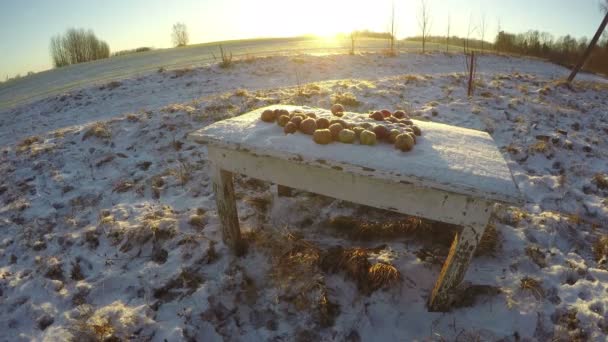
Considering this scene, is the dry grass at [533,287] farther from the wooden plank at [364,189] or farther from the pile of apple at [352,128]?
the pile of apple at [352,128]

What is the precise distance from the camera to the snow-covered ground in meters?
2.29

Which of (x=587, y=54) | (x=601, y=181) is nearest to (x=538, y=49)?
(x=587, y=54)

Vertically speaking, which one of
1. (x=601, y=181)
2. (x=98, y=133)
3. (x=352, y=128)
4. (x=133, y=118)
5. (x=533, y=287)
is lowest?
(x=533, y=287)

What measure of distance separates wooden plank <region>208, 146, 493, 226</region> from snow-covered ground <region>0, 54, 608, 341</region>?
0.82 metres

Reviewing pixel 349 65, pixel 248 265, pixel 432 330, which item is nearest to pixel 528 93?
pixel 349 65

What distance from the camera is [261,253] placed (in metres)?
2.88

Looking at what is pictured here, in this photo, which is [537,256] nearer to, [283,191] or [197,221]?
[283,191]

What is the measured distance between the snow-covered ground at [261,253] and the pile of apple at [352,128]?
1024 mm

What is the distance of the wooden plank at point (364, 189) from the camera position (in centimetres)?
180

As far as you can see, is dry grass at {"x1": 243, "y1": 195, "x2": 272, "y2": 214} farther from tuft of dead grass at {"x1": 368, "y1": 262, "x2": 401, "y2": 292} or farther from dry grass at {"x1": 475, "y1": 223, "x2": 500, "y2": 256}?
dry grass at {"x1": 475, "y1": 223, "x2": 500, "y2": 256}

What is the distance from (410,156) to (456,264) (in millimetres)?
743

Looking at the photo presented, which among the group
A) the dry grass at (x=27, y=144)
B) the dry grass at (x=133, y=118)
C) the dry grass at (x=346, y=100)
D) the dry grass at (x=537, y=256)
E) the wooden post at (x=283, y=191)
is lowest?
the dry grass at (x=537, y=256)

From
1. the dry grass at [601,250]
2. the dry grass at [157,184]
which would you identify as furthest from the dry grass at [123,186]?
the dry grass at [601,250]

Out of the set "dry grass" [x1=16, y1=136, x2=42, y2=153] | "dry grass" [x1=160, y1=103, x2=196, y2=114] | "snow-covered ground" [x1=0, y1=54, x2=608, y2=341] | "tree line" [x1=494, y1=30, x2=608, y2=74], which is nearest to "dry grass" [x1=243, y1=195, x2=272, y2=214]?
"snow-covered ground" [x1=0, y1=54, x2=608, y2=341]
